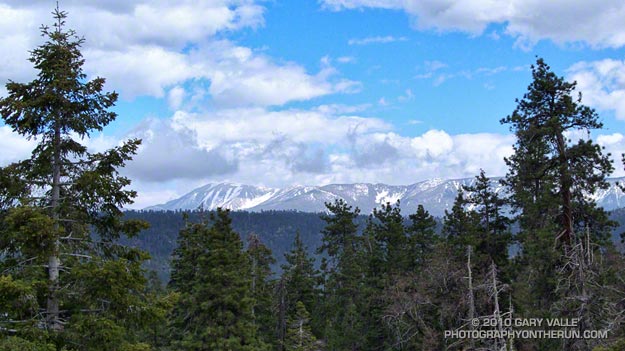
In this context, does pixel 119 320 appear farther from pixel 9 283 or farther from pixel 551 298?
pixel 551 298

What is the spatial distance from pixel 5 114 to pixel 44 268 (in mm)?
3380

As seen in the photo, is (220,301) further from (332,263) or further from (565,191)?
(332,263)

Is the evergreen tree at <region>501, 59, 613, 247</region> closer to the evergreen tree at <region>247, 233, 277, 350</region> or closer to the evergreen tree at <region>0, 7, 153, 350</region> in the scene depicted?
the evergreen tree at <region>0, 7, 153, 350</region>

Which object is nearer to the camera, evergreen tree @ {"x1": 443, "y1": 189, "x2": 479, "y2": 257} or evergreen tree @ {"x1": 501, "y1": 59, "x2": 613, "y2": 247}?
evergreen tree @ {"x1": 501, "y1": 59, "x2": 613, "y2": 247}

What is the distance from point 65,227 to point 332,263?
42.6 meters

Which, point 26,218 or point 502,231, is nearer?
point 26,218

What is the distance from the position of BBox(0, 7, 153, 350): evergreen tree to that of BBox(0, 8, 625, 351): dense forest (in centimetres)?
3

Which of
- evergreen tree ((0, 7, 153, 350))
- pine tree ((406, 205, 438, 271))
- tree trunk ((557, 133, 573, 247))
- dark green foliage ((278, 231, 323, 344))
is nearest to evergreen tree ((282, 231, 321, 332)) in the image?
dark green foliage ((278, 231, 323, 344))

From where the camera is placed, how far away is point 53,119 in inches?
486

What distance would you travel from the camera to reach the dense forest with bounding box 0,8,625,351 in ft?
38.4

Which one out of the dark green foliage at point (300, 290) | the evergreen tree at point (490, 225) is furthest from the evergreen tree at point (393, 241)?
the dark green foliage at point (300, 290)

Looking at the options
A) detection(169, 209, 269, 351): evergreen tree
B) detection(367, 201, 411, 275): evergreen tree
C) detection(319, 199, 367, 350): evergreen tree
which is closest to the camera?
detection(169, 209, 269, 351): evergreen tree

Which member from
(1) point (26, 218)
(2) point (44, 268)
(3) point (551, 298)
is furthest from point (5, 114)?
(3) point (551, 298)

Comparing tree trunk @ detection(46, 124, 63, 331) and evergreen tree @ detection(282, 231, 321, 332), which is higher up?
tree trunk @ detection(46, 124, 63, 331)
